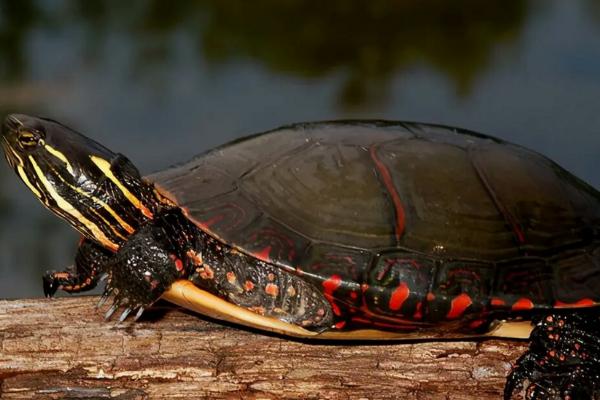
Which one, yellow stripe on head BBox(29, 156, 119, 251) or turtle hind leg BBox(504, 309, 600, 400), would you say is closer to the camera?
turtle hind leg BBox(504, 309, 600, 400)

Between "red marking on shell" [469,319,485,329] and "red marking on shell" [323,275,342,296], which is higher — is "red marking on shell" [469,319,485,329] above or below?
below

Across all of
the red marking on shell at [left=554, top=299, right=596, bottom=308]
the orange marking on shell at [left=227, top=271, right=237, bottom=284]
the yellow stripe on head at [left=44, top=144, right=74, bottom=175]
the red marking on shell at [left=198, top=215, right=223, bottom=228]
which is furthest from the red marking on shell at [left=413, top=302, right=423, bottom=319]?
the yellow stripe on head at [left=44, top=144, right=74, bottom=175]

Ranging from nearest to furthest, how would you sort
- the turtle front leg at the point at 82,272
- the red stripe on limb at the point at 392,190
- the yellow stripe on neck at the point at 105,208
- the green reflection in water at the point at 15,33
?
1. the red stripe on limb at the point at 392,190
2. the yellow stripe on neck at the point at 105,208
3. the turtle front leg at the point at 82,272
4. the green reflection in water at the point at 15,33

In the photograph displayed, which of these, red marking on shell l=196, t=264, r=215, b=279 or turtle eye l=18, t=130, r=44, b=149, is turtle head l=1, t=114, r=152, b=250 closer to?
turtle eye l=18, t=130, r=44, b=149

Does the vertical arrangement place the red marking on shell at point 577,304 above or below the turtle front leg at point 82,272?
above

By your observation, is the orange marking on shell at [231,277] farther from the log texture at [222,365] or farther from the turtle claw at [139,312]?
the turtle claw at [139,312]

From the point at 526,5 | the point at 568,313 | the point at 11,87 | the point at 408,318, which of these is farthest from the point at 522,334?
the point at 526,5

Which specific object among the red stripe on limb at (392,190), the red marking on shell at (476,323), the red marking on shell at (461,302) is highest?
the red stripe on limb at (392,190)

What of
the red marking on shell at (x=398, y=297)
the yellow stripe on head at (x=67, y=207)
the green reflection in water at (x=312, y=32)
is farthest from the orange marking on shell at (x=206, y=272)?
the green reflection in water at (x=312, y=32)

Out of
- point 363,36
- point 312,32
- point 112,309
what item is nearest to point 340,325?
point 112,309
